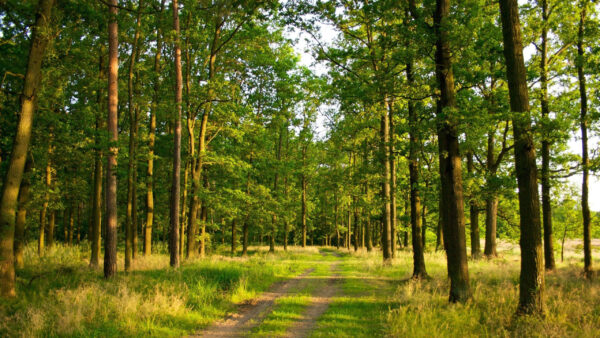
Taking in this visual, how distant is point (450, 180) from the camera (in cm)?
867

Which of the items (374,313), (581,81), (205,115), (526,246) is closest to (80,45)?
(205,115)

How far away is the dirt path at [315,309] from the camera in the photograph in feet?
22.0

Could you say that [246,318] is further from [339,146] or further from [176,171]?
[339,146]

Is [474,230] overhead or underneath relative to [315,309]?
overhead

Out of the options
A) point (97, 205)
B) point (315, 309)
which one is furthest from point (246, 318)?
point (97, 205)

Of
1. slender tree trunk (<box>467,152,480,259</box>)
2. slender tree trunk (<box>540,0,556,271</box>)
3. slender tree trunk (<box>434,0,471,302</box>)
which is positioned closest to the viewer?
slender tree trunk (<box>434,0,471,302</box>)

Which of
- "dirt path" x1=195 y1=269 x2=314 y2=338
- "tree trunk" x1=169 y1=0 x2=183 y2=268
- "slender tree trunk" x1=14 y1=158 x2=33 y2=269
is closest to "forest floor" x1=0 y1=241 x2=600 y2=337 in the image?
"dirt path" x1=195 y1=269 x2=314 y2=338

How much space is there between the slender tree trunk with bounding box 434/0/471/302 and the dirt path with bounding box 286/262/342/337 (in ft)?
11.3

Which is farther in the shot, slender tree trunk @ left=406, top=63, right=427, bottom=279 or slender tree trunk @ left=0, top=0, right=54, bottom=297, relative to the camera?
slender tree trunk @ left=406, top=63, right=427, bottom=279

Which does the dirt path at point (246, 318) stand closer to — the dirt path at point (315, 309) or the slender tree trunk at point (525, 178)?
the dirt path at point (315, 309)

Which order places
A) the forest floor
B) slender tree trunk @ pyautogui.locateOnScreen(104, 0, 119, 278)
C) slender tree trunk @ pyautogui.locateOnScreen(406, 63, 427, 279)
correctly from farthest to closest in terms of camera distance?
slender tree trunk @ pyautogui.locateOnScreen(406, 63, 427, 279) < slender tree trunk @ pyautogui.locateOnScreen(104, 0, 119, 278) < the forest floor

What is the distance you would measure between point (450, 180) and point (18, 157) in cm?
1130

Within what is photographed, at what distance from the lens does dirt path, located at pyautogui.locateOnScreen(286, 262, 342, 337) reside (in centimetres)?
670

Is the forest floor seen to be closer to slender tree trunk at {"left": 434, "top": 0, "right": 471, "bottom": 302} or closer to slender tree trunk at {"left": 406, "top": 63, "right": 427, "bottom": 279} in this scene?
slender tree trunk at {"left": 434, "top": 0, "right": 471, "bottom": 302}
